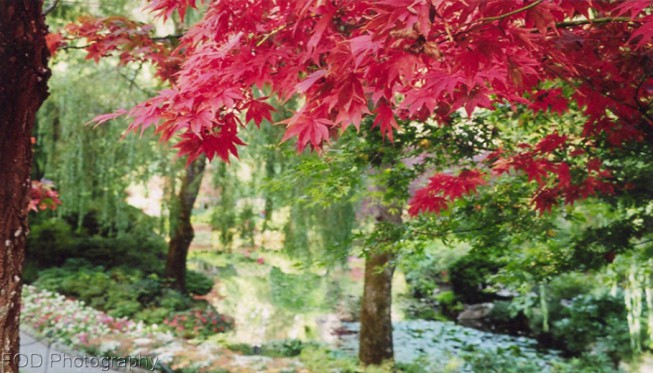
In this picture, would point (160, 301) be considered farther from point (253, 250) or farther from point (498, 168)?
point (498, 168)

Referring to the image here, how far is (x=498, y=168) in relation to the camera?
251cm

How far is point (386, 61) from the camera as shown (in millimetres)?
1234

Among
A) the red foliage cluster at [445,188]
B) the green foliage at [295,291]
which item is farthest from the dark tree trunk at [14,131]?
the green foliage at [295,291]

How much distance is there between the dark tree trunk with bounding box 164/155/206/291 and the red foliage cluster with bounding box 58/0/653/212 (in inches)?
197

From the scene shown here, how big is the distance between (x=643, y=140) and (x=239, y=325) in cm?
589

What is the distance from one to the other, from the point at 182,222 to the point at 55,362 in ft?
11.0

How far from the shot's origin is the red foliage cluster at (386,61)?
1.14 m

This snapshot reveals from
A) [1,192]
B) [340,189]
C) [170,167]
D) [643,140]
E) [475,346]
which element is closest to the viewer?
[1,192]

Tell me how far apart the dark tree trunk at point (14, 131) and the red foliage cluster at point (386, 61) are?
1.55 ft

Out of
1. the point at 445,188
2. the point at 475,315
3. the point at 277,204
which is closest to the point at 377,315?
the point at 277,204

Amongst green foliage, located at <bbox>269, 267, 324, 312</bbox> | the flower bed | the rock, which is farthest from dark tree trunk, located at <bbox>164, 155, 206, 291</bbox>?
the rock

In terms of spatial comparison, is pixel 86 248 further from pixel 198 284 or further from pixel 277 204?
pixel 277 204

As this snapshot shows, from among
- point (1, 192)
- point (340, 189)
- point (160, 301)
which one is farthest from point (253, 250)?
point (1, 192)

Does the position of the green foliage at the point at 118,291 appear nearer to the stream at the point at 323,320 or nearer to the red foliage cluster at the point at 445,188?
the stream at the point at 323,320
